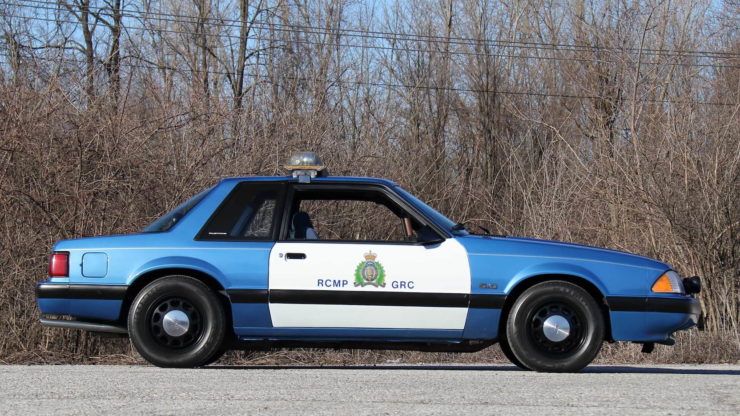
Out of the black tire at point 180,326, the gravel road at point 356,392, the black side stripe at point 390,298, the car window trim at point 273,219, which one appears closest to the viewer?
the gravel road at point 356,392

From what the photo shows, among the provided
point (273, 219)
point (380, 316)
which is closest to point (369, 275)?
point (380, 316)

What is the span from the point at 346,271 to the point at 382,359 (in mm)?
4178

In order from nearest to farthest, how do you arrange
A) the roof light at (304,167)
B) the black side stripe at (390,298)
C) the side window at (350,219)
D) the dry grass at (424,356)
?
the black side stripe at (390,298)
the roof light at (304,167)
the dry grass at (424,356)
the side window at (350,219)

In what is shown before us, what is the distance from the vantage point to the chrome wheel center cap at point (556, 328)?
25.4ft

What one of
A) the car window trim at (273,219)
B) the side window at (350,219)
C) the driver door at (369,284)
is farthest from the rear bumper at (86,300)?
the side window at (350,219)

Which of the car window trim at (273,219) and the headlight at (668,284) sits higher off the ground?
the car window trim at (273,219)

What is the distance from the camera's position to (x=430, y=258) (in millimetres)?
7754

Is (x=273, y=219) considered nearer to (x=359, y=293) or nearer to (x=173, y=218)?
(x=173, y=218)

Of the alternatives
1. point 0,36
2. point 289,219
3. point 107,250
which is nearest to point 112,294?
point 107,250

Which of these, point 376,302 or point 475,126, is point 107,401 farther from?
point 475,126

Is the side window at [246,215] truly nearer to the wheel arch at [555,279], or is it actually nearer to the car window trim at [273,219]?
the car window trim at [273,219]

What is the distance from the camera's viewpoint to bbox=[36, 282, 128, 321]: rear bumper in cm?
786

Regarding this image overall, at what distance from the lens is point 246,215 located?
8.16 metres

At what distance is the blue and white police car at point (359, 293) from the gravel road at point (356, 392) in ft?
0.92
